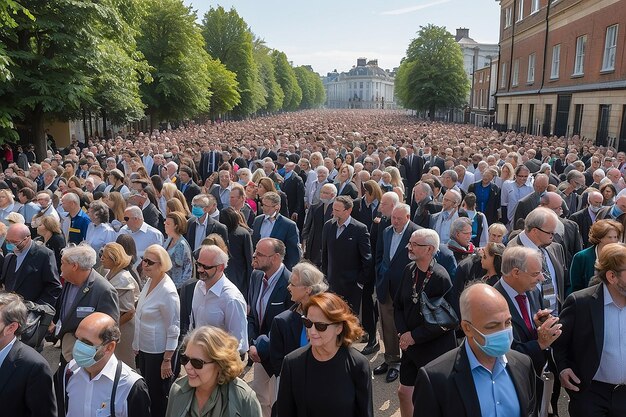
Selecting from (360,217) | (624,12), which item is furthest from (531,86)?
(360,217)

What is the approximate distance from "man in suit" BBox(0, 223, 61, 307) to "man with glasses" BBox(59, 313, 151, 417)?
2620mm

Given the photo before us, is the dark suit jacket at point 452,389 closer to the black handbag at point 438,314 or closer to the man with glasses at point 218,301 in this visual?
the black handbag at point 438,314

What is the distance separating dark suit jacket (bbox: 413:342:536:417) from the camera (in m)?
2.85

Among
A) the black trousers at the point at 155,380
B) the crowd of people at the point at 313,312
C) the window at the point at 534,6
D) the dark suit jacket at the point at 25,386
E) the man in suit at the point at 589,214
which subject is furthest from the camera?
the window at the point at 534,6

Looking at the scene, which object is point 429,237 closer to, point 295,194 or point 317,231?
point 317,231

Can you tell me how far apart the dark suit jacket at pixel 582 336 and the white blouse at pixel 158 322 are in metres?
3.12

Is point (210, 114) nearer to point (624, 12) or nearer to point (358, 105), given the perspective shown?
point (624, 12)

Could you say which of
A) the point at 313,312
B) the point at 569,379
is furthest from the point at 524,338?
the point at 313,312

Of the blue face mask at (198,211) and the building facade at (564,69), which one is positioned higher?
the building facade at (564,69)

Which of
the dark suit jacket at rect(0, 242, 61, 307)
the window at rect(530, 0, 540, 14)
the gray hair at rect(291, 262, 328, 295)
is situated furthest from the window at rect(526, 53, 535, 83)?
the gray hair at rect(291, 262, 328, 295)

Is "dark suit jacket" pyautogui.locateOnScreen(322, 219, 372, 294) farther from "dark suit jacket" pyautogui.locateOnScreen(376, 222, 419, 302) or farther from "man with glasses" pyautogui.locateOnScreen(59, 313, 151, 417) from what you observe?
"man with glasses" pyautogui.locateOnScreen(59, 313, 151, 417)

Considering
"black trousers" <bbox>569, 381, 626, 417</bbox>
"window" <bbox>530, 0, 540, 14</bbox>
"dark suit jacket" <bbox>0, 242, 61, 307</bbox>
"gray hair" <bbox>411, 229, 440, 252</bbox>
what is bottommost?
"black trousers" <bbox>569, 381, 626, 417</bbox>

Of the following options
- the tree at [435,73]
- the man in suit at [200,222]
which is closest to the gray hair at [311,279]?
the man in suit at [200,222]

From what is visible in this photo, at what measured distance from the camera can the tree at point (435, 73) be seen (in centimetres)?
6588
